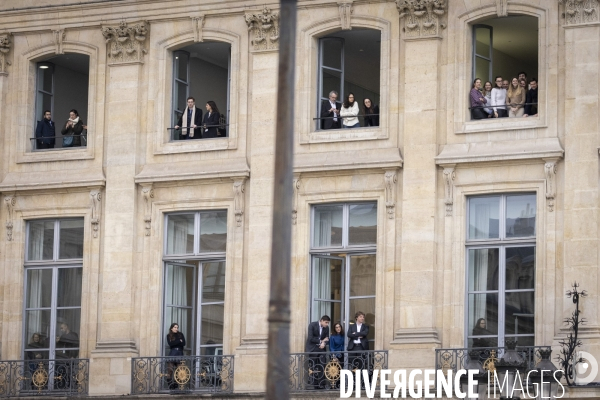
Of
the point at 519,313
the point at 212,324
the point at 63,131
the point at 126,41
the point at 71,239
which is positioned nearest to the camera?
the point at 519,313

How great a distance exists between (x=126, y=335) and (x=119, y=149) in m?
3.56

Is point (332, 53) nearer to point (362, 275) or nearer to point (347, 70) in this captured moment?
point (347, 70)

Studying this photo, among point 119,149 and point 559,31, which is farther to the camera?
point 119,149

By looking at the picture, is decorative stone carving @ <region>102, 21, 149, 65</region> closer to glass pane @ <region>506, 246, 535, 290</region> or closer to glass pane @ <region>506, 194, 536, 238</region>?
glass pane @ <region>506, 194, 536, 238</region>

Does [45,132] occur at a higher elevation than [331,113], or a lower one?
lower

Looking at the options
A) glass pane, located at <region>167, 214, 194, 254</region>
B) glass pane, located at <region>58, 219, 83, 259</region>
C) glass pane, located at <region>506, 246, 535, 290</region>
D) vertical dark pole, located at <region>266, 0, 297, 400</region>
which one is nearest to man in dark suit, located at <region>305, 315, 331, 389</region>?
glass pane, located at <region>167, 214, 194, 254</region>

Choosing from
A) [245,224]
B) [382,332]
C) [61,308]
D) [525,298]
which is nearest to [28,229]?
[61,308]

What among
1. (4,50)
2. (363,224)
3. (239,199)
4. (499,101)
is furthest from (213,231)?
(499,101)

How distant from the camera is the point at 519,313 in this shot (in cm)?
3094

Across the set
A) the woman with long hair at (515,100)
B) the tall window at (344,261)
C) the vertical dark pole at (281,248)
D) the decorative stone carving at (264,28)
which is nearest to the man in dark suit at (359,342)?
the tall window at (344,261)

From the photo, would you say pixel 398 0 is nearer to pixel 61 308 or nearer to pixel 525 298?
pixel 525 298

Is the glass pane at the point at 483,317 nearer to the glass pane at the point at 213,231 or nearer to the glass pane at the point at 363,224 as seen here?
the glass pane at the point at 363,224

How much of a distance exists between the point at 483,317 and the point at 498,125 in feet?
10.9

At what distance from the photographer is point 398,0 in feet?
106
